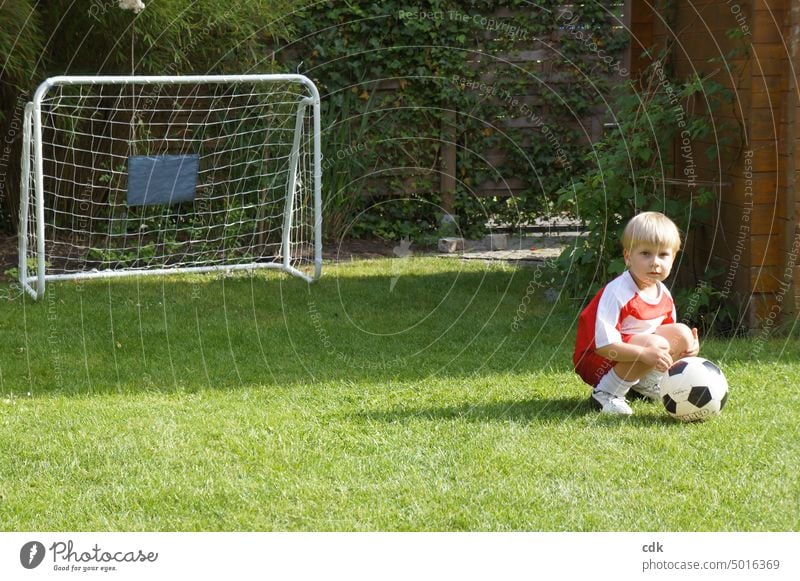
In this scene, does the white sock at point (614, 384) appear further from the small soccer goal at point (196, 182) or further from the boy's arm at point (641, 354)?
the small soccer goal at point (196, 182)

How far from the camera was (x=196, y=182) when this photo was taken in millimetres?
8484

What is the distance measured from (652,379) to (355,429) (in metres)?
1.33

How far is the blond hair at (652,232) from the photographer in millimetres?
4648

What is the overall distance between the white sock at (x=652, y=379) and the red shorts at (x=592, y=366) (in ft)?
0.59

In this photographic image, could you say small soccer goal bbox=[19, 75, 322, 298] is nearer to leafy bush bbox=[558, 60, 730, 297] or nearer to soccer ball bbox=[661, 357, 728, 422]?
leafy bush bbox=[558, 60, 730, 297]

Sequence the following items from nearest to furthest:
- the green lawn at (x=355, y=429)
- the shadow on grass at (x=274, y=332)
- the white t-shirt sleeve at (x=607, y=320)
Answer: the green lawn at (x=355, y=429) → the white t-shirt sleeve at (x=607, y=320) → the shadow on grass at (x=274, y=332)

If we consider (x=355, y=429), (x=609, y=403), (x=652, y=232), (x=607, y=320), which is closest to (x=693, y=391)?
(x=609, y=403)

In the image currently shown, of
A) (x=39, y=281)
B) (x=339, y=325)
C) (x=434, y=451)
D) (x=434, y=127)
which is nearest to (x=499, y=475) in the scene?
(x=434, y=451)

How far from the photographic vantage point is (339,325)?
21.3 feet

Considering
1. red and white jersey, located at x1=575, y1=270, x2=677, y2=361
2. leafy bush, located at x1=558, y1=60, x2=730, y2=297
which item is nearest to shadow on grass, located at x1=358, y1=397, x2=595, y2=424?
red and white jersey, located at x1=575, y1=270, x2=677, y2=361

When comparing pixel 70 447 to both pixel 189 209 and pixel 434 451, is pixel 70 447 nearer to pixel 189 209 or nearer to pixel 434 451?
pixel 434 451

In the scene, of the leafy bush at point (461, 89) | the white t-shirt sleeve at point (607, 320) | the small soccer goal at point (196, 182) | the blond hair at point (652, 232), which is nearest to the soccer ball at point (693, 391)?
the white t-shirt sleeve at point (607, 320)

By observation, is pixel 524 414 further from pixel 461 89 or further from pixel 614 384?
pixel 461 89

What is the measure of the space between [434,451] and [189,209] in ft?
18.8
